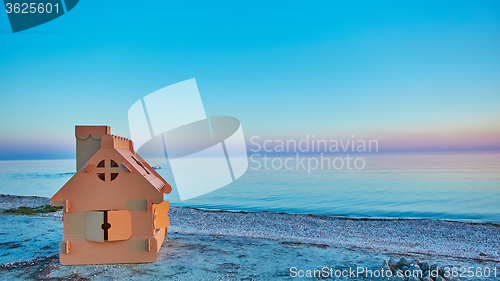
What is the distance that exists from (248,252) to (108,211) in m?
2.79

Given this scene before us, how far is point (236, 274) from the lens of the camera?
5.25 metres

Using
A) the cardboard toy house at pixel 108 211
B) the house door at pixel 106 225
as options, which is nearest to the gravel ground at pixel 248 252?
the cardboard toy house at pixel 108 211

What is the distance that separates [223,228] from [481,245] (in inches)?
319

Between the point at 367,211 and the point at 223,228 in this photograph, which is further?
the point at 367,211

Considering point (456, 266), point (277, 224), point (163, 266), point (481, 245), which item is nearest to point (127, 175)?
point (163, 266)

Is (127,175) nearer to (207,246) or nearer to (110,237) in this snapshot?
(110,237)

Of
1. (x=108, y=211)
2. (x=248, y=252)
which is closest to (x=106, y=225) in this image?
(x=108, y=211)

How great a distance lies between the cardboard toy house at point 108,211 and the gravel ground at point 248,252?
0.23m

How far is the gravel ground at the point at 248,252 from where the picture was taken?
5.28m

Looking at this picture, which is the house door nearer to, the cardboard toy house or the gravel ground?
the cardboard toy house

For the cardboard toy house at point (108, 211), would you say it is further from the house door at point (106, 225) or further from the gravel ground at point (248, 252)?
the gravel ground at point (248, 252)

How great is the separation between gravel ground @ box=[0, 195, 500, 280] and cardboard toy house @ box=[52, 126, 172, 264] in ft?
0.76

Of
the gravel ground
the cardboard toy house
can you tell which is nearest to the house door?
the cardboard toy house

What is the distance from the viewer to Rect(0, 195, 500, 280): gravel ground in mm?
5281
